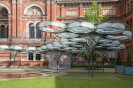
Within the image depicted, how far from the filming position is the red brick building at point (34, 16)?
144 ft

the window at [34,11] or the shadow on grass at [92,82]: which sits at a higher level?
the window at [34,11]

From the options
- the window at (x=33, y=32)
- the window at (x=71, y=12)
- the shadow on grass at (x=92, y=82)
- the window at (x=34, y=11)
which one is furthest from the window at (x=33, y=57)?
the shadow on grass at (x=92, y=82)

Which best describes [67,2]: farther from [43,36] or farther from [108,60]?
[108,60]

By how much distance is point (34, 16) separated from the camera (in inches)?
1781

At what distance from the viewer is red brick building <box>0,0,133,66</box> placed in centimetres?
4375

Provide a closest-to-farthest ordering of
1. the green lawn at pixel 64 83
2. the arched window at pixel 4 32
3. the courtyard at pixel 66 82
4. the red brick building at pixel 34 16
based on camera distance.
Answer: the green lawn at pixel 64 83 < the courtyard at pixel 66 82 < the red brick building at pixel 34 16 < the arched window at pixel 4 32

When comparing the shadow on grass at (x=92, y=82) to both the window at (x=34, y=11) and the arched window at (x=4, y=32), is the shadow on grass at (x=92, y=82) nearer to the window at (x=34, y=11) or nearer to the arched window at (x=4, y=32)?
the window at (x=34, y=11)

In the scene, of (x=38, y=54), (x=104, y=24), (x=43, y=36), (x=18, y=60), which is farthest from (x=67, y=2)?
(x=104, y=24)

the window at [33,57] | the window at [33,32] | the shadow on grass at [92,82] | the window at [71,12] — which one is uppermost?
the window at [71,12]

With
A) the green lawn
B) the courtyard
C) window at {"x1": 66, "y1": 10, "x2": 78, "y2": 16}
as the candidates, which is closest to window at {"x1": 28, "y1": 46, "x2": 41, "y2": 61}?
window at {"x1": 66, "y1": 10, "x2": 78, "y2": 16}

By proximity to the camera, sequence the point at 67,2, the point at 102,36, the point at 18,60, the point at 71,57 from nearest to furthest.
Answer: the point at 102,36, the point at 71,57, the point at 18,60, the point at 67,2

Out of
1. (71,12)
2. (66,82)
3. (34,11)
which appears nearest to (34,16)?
(34,11)

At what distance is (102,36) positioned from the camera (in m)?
20.4

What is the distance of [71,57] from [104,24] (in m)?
23.6
